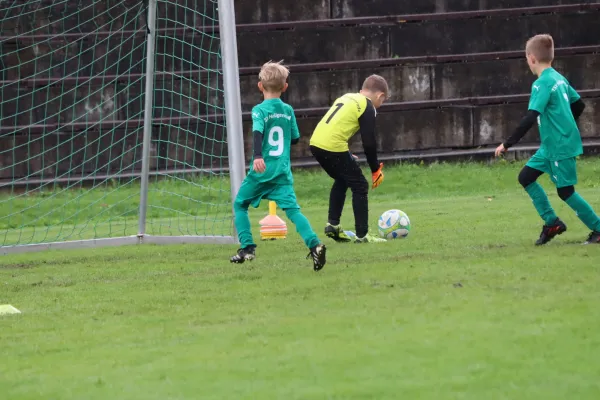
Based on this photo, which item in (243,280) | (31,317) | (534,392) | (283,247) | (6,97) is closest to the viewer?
(534,392)

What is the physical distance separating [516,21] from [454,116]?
237 cm

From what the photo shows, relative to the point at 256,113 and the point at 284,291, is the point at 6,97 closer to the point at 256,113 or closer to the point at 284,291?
the point at 256,113

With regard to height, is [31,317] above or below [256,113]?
below

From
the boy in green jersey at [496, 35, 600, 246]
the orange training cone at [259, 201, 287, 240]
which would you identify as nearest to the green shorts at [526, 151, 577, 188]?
the boy in green jersey at [496, 35, 600, 246]

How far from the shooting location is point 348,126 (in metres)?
9.12

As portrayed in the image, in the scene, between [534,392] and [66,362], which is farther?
[66,362]

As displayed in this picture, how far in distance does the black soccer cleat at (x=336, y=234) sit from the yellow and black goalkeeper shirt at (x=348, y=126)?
0.60m

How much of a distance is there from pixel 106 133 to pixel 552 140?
9237 mm

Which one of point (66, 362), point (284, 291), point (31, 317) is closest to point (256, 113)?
point (284, 291)

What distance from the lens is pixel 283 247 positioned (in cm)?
898

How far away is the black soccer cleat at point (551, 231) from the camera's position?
7.77 metres

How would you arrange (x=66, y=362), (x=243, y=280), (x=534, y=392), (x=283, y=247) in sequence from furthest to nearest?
(x=283, y=247)
(x=243, y=280)
(x=66, y=362)
(x=534, y=392)

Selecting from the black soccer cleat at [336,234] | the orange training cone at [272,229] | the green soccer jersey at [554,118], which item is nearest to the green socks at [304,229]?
the black soccer cleat at [336,234]

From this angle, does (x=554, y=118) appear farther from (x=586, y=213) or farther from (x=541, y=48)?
(x=586, y=213)
